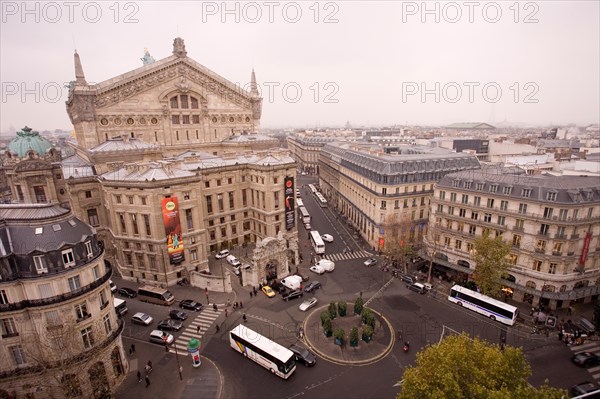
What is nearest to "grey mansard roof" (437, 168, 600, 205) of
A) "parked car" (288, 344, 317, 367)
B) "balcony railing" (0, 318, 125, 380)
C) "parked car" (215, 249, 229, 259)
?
"parked car" (288, 344, 317, 367)

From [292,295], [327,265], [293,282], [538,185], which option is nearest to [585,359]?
[538,185]

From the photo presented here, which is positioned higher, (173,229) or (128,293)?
(173,229)

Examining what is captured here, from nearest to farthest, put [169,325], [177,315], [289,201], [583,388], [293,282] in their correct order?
[583,388]
[169,325]
[177,315]
[293,282]
[289,201]

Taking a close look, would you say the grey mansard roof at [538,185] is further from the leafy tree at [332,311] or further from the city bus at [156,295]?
the city bus at [156,295]

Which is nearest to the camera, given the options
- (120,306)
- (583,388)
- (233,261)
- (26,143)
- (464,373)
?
(464,373)

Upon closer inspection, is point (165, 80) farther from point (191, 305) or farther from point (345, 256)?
point (345, 256)

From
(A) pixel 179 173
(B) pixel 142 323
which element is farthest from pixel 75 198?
(B) pixel 142 323

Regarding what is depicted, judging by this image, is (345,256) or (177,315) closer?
(177,315)
